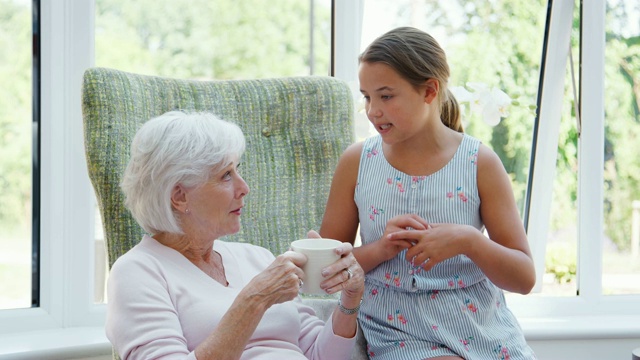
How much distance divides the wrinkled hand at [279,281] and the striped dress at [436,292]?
0.38 meters

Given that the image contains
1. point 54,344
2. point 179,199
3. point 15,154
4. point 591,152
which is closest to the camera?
point 179,199

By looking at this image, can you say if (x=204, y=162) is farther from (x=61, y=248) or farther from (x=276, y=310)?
(x=61, y=248)

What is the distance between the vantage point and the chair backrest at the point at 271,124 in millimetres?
1834

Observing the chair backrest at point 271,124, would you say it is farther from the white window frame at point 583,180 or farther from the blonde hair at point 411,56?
the white window frame at point 583,180

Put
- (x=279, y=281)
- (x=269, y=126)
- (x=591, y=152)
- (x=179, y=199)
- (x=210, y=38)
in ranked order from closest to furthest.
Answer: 1. (x=279, y=281)
2. (x=179, y=199)
3. (x=269, y=126)
4. (x=210, y=38)
5. (x=591, y=152)

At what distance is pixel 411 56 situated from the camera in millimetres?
1732

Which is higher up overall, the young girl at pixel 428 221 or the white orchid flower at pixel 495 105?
the white orchid flower at pixel 495 105

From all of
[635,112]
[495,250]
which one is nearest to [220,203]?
[495,250]

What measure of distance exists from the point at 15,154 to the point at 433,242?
1442 millimetres

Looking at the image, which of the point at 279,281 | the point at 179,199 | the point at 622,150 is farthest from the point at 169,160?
the point at 622,150

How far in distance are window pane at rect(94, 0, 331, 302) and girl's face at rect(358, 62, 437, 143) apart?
102cm

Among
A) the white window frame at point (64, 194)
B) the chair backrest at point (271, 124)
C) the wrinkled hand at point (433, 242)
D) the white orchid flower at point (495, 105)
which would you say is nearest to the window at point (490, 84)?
the white window frame at point (64, 194)

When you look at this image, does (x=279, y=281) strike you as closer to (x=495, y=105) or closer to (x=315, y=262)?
(x=315, y=262)

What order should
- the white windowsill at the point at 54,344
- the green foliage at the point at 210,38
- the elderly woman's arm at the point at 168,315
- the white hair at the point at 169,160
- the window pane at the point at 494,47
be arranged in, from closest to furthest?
the elderly woman's arm at the point at 168,315 < the white hair at the point at 169,160 < the white windowsill at the point at 54,344 < the green foliage at the point at 210,38 < the window pane at the point at 494,47
